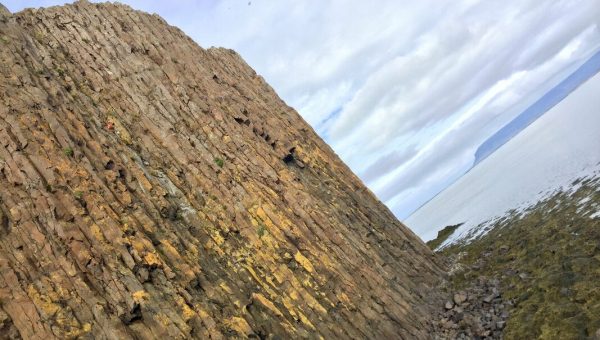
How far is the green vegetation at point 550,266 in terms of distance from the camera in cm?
2441

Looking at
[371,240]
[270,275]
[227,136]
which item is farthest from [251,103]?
[270,275]

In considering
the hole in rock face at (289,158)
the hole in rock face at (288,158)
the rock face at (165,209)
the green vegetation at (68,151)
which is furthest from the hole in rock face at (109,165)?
the hole in rock face at (288,158)

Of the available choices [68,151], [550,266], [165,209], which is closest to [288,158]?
[165,209]

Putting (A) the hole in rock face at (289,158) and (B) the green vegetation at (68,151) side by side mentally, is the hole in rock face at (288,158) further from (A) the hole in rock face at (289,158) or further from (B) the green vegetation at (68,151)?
(B) the green vegetation at (68,151)

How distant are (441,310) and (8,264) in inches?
1078

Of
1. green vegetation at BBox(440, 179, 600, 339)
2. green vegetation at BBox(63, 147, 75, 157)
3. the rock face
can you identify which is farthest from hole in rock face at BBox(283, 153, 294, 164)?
green vegetation at BBox(63, 147, 75, 157)

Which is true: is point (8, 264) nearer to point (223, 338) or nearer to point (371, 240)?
point (223, 338)

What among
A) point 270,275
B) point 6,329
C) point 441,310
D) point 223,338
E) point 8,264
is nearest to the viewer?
point 6,329

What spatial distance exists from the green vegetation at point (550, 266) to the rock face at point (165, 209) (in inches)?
228

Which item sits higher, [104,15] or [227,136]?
[104,15]

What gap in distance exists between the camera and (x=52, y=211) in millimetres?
21297

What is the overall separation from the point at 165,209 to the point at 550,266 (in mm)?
26591

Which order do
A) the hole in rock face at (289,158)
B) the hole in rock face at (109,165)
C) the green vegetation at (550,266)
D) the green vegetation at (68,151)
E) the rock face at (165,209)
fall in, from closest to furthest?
the rock face at (165,209)
the green vegetation at (68,151)
the green vegetation at (550,266)
the hole in rock face at (109,165)
the hole in rock face at (289,158)

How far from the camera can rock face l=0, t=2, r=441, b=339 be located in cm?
2006
